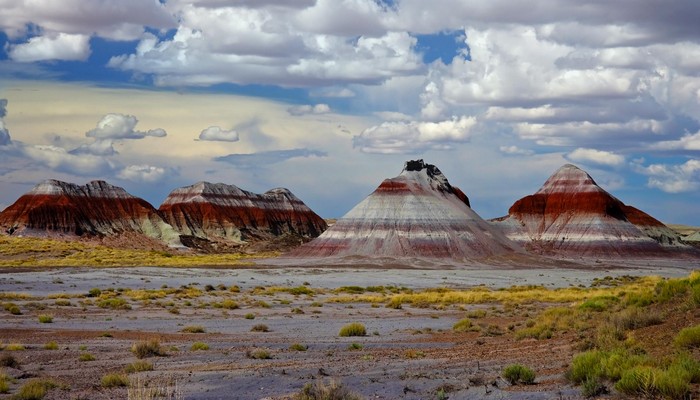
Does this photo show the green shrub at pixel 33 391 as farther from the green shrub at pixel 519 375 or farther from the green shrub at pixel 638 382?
the green shrub at pixel 638 382

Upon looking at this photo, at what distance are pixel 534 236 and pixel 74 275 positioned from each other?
3986 inches

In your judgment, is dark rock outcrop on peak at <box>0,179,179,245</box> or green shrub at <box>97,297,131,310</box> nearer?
green shrub at <box>97,297,131,310</box>

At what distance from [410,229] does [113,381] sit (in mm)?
107489

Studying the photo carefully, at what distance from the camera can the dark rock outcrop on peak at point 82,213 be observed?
13538cm

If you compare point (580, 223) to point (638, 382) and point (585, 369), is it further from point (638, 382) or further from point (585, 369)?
point (638, 382)

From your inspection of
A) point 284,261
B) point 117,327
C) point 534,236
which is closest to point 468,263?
point 284,261

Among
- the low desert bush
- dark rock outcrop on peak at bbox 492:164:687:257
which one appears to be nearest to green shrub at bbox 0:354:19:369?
the low desert bush

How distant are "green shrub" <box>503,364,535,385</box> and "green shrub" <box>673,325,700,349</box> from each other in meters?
2.78

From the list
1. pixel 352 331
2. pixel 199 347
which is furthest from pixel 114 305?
pixel 199 347

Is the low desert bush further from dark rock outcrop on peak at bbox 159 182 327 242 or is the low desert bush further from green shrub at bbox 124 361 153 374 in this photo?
dark rock outcrop on peak at bbox 159 182 327 242

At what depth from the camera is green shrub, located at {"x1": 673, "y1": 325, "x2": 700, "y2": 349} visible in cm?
1469

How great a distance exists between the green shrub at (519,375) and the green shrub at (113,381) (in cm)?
730

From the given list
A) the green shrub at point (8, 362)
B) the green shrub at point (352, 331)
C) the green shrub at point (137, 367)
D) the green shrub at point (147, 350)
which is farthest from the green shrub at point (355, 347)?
the green shrub at point (8, 362)

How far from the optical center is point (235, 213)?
169 m
